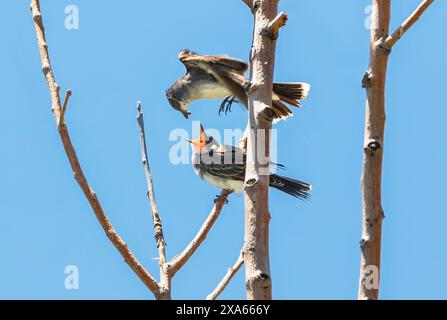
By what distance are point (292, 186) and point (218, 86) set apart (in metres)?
1.37

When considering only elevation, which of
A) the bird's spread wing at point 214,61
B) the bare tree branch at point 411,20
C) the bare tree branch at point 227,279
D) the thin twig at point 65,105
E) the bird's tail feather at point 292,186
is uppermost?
the bird's spread wing at point 214,61

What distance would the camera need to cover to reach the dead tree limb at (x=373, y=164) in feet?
8.05

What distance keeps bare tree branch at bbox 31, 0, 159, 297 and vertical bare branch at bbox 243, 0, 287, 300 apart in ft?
3.46

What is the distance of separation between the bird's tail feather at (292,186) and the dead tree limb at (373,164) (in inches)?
199

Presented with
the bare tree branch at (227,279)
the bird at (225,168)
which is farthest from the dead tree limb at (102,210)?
the bird at (225,168)

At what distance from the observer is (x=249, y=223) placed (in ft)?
9.30

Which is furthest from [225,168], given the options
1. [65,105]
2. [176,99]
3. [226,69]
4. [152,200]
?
[65,105]

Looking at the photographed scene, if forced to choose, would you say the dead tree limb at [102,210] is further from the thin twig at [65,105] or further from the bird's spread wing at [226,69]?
the bird's spread wing at [226,69]

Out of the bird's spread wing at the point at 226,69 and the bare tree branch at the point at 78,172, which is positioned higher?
the bird's spread wing at the point at 226,69

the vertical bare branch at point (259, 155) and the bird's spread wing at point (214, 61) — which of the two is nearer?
the vertical bare branch at point (259, 155)
